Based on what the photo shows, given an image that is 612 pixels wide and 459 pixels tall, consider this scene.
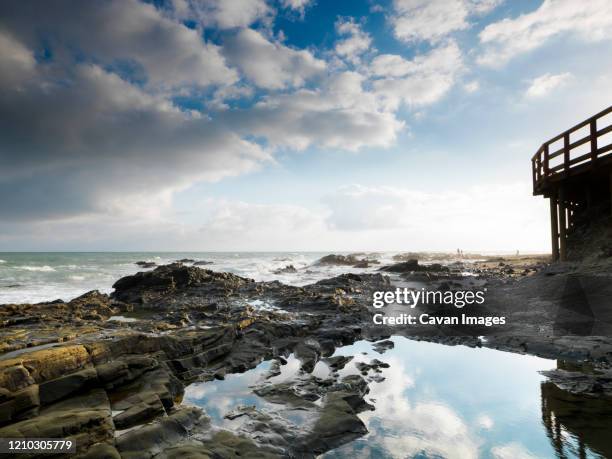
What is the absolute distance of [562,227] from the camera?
45.3 ft

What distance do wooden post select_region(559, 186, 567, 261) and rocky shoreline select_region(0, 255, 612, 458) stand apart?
2019mm

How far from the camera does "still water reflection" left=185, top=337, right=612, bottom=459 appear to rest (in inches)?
178

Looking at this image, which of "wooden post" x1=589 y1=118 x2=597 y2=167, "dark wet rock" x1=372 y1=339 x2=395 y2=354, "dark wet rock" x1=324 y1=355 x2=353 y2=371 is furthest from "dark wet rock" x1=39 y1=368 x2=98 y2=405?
"wooden post" x1=589 y1=118 x2=597 y2=167

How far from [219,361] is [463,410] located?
525cm

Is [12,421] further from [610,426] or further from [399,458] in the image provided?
[610,426]

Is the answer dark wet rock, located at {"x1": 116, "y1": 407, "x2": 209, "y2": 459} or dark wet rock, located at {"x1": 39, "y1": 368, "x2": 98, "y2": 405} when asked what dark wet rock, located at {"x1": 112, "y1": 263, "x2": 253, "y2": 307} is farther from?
dark wet rock, located at {"x1": 116, "y1": 407, "x2": 209, "y2": 459}

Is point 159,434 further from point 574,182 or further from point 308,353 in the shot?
point 574,182

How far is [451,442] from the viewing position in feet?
15.5

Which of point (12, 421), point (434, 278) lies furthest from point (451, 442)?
point (434, 278)

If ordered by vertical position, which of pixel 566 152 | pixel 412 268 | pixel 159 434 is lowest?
pixel 159 434

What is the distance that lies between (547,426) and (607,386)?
6.81ft

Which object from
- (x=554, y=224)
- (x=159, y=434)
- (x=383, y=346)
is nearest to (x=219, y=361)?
(x=159, y=434)

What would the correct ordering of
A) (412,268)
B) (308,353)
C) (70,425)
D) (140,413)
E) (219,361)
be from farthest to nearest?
(412,268) < (308,353) < (219,361) < (140,413) < (70,425)

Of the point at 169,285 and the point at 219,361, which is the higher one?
the point at 169,285
